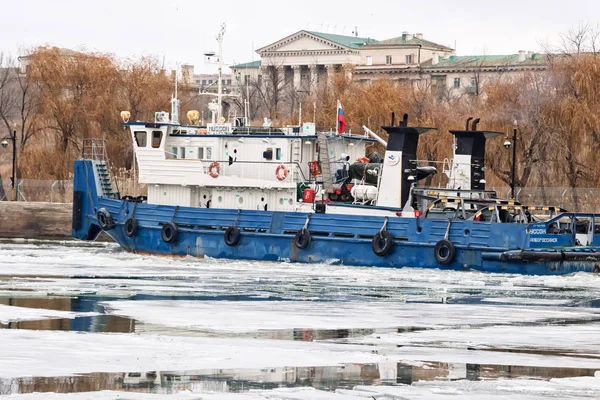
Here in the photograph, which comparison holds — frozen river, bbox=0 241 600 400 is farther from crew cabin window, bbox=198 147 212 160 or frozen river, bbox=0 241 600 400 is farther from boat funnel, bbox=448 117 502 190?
crew cabin window, bbox=198 147 212 160

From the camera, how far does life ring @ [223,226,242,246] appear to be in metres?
33.1

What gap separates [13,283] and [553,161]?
27275 mm

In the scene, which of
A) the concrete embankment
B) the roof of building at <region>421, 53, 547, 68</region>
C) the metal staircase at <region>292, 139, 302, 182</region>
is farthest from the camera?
the roof of building at <region>421, 53, 547, 68</region>

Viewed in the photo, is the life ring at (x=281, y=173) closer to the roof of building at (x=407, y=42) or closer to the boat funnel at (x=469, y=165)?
the boat funnel at (x=469, y=165)

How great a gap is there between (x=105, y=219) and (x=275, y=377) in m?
22.0

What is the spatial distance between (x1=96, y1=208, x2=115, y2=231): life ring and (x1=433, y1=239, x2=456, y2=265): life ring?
10.1m

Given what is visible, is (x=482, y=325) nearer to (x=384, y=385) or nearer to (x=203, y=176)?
(x=384, y=385)

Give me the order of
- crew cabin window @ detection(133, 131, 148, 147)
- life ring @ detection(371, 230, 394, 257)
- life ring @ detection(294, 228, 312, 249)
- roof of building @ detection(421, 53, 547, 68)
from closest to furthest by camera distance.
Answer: life ring @ detection(371, 230, 394, 257) < life ring @ detection(294, 228, 312, 249) < crew cabin window @ detection(133, 131, 148, 147) < roof of building @ detection(421, 53, 547, 68)

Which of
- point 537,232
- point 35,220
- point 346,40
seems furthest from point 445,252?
point 346,40

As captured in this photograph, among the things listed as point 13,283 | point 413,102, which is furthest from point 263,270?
point 413,102

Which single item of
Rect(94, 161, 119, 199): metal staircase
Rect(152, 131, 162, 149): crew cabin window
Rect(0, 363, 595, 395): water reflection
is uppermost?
Rect(152, 131, 162, 149): crew cabin window

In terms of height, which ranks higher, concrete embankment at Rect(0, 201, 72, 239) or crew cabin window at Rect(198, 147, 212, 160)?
crew cabin window at Rect(198, 147, 212, 160)

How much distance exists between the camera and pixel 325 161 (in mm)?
33469

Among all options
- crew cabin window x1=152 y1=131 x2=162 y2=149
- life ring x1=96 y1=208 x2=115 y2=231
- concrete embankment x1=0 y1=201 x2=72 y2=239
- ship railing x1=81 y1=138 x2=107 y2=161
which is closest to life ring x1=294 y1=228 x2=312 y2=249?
crew cabin window x1=152 y1=131 x2=162 y2=149
